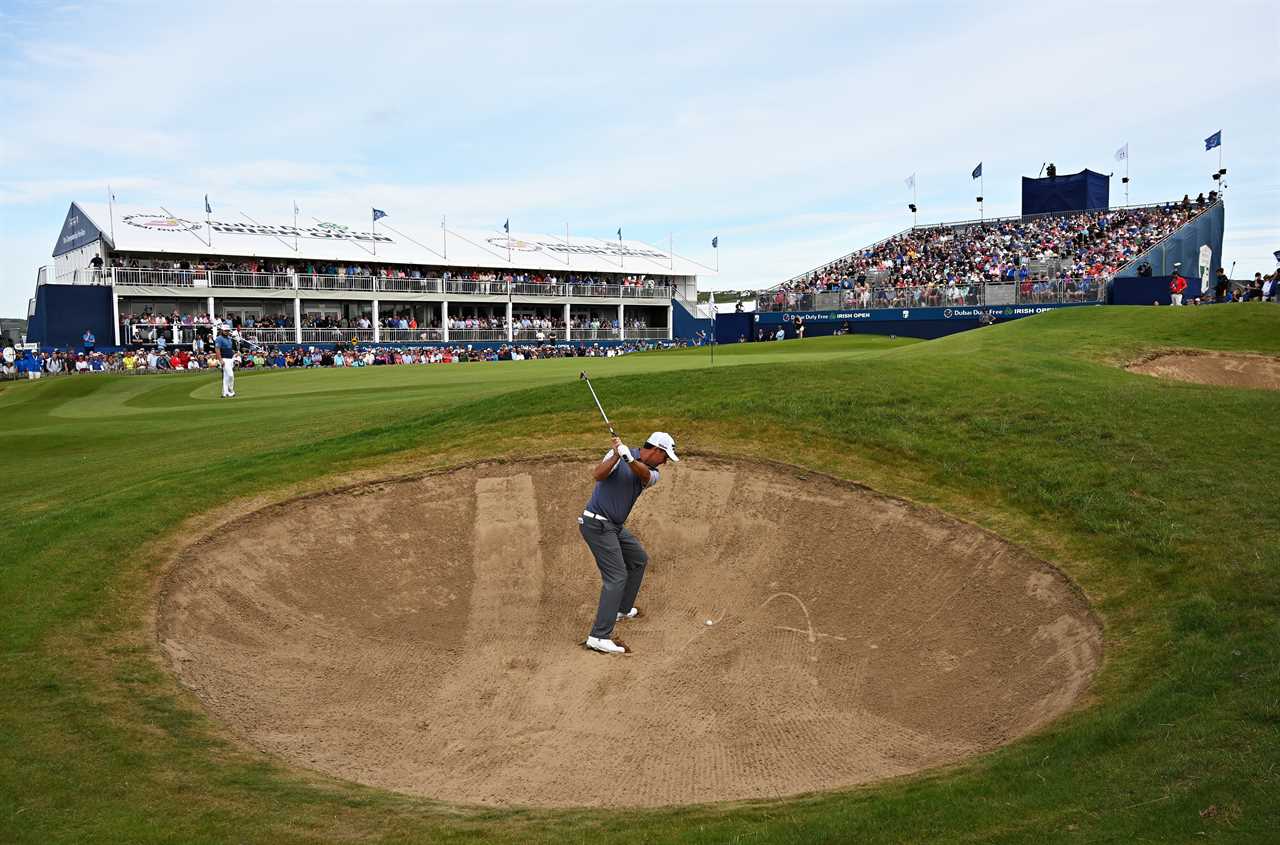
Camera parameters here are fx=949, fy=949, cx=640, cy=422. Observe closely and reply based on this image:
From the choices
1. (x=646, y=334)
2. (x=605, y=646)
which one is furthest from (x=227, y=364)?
(x=646, y=334)

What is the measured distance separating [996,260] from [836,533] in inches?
2317

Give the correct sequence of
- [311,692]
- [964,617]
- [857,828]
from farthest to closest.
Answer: [964,617]
[311,692]
[857,828]

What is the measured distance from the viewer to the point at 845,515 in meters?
14.0

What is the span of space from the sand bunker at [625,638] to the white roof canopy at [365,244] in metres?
62.6

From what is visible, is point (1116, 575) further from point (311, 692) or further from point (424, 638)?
point (311, 692)

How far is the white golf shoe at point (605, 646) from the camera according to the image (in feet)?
37.7

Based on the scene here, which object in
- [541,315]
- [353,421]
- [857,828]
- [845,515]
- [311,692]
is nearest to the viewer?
[857,828]

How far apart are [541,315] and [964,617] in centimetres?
7744

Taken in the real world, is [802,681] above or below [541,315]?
below

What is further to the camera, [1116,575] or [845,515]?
[845,515]

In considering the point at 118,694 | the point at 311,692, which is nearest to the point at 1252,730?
the point at 311,692

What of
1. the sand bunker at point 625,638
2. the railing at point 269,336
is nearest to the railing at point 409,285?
the railing at point 269,336

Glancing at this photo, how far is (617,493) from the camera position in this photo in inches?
454

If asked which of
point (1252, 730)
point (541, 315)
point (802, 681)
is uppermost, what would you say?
point (541, 315)
